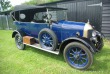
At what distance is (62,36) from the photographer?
194 inches

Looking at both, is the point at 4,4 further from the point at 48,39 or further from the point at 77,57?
A: the point at 77,57

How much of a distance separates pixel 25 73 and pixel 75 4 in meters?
6.86

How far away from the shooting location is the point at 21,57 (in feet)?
18.3

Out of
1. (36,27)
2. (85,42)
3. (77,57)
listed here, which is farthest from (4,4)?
(85,42)

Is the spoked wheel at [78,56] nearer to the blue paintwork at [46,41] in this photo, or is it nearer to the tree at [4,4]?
the blue paintwork at [46,41]

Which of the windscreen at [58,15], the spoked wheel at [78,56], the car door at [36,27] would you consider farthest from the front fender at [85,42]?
the windscreen at [58,15]

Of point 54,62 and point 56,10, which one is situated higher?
point 56,10

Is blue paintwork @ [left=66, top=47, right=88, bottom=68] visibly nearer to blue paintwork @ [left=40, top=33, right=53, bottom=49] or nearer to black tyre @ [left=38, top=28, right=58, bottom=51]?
black tyre @ [left=38, top=28, right=58, bottom=51]

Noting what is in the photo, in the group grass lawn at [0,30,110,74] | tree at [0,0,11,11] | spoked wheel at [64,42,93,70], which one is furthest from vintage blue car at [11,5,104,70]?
tree at [0,0,11,11]

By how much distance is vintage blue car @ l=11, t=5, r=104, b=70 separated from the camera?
4.26 meters

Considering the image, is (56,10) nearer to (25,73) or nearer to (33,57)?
(33,57)

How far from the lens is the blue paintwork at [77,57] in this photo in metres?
4.31

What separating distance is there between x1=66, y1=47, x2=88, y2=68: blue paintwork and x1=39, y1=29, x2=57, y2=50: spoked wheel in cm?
63

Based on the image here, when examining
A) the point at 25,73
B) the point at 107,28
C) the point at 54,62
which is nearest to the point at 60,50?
the point at 54,62
